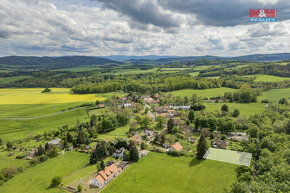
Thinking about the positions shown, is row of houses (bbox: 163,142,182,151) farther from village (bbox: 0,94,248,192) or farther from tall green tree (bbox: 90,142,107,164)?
tall green tree (bbox: 90,142,107,164)

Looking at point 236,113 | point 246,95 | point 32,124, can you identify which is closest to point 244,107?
point 246,95

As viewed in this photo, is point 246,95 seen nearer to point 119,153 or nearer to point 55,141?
point 119,153

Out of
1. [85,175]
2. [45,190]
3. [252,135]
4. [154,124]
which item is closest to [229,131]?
[252,135]

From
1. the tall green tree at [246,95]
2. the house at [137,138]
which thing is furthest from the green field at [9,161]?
the tall green tree at [246,95]

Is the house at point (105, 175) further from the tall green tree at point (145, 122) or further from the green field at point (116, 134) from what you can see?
the tall green tree at point (145, 122)

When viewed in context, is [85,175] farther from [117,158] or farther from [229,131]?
[229,131]

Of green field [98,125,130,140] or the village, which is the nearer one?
the village

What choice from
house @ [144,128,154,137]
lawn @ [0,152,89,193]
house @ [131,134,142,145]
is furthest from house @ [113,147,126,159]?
house @ [144,128,154,137]
